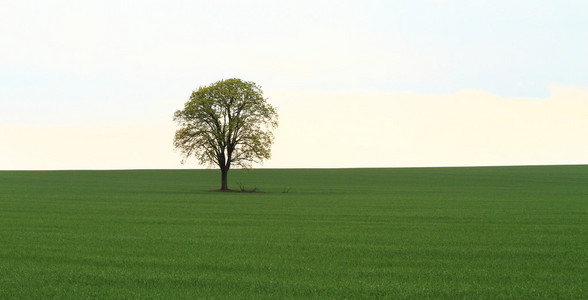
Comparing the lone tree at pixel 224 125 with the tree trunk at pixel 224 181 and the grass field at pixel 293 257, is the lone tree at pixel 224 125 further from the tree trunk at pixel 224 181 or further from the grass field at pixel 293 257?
the grass field at pixel 293 257

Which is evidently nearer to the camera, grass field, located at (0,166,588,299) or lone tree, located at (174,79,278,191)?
grass field, located at (0,166,588,299)

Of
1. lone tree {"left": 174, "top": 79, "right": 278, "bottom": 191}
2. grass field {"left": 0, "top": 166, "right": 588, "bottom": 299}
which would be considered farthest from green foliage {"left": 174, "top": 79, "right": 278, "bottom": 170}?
grass field {"left": 0, "top": 166, "right": 588, "bottom": 299}

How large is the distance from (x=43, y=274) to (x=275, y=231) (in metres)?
9.45

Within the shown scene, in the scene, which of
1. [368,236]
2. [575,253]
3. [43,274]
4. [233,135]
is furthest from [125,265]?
[233,135]

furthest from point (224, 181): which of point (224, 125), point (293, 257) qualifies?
point (293, 257)

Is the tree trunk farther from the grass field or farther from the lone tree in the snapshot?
the grass field

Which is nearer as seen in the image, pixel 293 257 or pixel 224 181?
pixel 293 257

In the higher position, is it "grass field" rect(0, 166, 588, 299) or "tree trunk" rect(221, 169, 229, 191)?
"tree trunk" rect(221, 169, 229, 191)

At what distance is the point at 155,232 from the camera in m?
20.0

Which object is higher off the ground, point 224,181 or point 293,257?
point 224,181

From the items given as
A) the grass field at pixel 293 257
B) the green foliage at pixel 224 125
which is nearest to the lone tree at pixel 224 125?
the green foliage at pixel 224 125

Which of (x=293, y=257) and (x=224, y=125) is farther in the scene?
(x=224, y=125)

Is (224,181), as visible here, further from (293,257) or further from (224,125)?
(293,257)

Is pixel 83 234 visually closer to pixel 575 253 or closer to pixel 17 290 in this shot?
pixel 17 290
